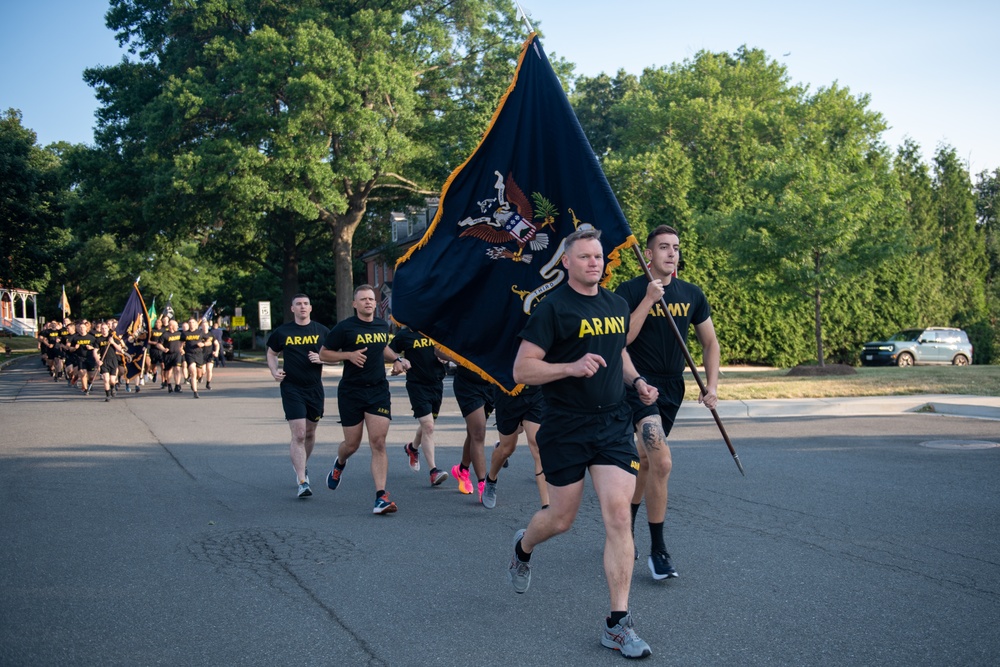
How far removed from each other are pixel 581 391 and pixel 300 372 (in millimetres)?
4748

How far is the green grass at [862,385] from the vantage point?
1819cm

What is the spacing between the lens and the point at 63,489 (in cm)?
930

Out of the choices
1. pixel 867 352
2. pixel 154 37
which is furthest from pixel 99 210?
pixel 867 352

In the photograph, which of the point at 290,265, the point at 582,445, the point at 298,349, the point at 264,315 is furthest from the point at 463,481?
the point at 264,315

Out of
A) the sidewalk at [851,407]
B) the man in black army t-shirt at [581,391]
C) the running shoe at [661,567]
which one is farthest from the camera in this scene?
the sidewalk at [851,407]

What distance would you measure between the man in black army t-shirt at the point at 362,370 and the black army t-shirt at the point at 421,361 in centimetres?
109

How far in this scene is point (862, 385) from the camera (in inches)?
779

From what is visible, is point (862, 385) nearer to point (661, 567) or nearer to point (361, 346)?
point (361, 346)

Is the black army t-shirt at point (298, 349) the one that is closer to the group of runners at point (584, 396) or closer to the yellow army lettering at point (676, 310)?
the group of runners at point (584, 396)

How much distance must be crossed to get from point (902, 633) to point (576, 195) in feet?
11.6

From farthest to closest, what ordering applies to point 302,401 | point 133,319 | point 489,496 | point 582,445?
point 133,319 < point 302,401 < point 489,496 < point 582,445

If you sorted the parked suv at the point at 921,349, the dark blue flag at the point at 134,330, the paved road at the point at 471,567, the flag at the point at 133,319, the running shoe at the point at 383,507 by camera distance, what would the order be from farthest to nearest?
the parked suv at the point at 921,349
the flag at the point at 133,319
the dark blue flag at the point at 134,330
the running shoe at the point at 383,507
the paved road at the point at 471,567

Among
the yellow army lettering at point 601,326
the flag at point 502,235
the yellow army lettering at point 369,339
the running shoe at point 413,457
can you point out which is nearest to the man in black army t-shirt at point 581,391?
the yellow army lettering at point 601,326

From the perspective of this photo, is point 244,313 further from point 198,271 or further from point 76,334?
point 76,334
